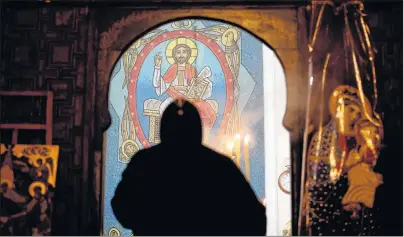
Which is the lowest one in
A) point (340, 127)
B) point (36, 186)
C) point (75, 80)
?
point (36, 186)

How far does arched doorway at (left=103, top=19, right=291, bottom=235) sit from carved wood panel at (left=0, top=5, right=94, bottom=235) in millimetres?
3927

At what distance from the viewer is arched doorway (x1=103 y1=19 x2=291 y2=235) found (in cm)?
864

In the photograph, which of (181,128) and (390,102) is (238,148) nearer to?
(390,102)

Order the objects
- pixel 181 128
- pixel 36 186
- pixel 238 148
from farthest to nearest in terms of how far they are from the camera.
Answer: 1. pixel 238 148
2. pixel 36 186
3. pixel 181 128

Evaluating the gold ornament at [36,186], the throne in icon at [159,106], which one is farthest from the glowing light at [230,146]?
the gold ornament at [36,186]

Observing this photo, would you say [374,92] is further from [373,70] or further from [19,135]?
[19,135]

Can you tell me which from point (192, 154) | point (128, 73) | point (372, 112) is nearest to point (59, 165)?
point (192, 154)

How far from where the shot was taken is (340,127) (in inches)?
180

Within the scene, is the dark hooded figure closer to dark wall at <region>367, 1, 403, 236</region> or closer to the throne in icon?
dark wall at <region>367, 1, 403, 236</region>

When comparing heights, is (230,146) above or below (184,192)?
above

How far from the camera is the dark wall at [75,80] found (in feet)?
14.7

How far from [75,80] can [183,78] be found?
4.34 meters

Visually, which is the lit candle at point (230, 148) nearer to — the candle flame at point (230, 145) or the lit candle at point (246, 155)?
the candle flame at point (230, 145)

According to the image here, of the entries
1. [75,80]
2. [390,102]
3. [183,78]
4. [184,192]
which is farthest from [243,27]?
[183,78]
